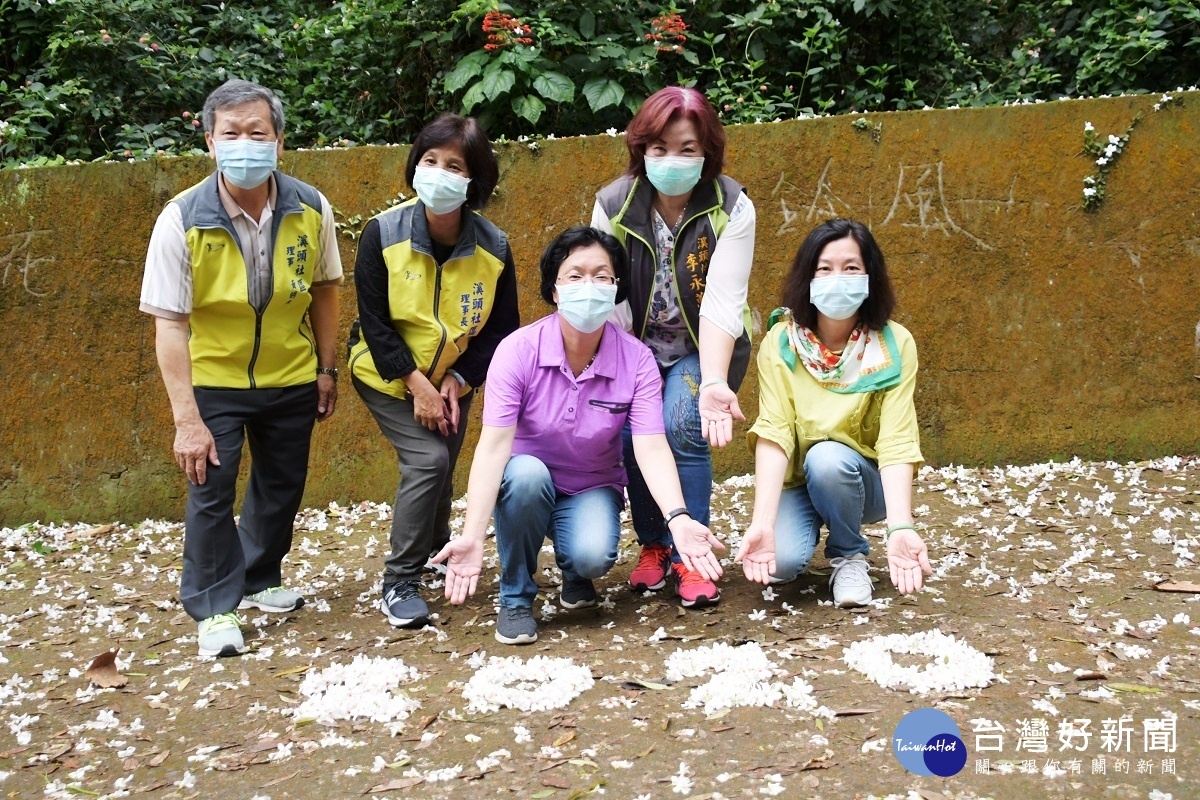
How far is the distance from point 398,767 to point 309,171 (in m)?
3.57

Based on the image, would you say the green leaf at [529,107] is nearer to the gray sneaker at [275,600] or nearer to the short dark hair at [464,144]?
the short dark hair at [464,144]

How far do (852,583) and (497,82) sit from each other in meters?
3.42

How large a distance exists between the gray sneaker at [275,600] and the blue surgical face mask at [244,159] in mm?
1465

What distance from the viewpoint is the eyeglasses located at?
3.21 m

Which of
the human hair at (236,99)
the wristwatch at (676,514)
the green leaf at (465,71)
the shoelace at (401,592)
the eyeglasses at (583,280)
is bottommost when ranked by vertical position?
the shoelace at (401,592)

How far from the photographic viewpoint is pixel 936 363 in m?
5.21

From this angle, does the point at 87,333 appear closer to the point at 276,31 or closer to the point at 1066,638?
the point at 276,31

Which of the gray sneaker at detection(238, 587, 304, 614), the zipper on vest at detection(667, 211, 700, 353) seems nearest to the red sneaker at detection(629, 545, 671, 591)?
the zipper on vest at detection(667, 211, 700, 353)

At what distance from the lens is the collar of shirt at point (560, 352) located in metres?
3.29

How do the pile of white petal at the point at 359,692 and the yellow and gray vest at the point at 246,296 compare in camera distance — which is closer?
the pile of white petal at the point at 359,692

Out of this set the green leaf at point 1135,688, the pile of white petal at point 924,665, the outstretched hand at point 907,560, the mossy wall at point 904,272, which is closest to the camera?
the green leaf at point 1135,688

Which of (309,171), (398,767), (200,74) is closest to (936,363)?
(309,171)

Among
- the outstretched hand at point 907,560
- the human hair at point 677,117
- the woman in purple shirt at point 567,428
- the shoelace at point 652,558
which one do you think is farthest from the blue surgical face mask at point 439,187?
the outstretched hand at point 907,560

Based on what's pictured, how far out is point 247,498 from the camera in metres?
3.78
